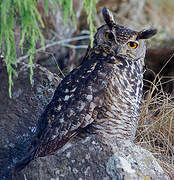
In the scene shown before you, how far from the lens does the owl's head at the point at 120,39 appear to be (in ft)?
8.69

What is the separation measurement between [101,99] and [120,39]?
0.50m

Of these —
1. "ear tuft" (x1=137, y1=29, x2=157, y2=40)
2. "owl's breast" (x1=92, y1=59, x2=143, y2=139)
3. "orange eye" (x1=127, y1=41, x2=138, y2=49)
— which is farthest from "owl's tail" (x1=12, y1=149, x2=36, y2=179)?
"ear tuft" (x1=137, y1=29, x2=157, y2=40)

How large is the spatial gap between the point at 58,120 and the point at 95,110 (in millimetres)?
255

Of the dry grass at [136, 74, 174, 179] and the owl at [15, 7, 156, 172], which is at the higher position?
the owl at [15, 7, 156, 172]

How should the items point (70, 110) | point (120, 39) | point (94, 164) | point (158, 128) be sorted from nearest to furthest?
1. point (94, 164)
2. point (70, 110)
3. point (120, 39)
4. point (158, 128)

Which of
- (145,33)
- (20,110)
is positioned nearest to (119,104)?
(145,33)

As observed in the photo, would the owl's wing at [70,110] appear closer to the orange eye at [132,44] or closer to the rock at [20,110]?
the orange eye at [132,44]

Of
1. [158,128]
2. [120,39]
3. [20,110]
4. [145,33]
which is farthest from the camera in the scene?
[158,128]

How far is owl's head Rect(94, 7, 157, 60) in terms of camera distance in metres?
2.65

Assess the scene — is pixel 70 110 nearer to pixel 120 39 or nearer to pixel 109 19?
pixel 120 39

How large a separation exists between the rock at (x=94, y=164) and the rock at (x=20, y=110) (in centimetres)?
41

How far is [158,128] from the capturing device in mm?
3312

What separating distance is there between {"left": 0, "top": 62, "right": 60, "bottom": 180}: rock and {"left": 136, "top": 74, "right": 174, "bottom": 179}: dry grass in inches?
34.0

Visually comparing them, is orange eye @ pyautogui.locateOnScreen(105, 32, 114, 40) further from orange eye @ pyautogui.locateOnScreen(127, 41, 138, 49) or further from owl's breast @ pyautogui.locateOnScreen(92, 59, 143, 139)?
owl's breast @ pyautogui.locateOnScreen(92, 59, 143, 139)
